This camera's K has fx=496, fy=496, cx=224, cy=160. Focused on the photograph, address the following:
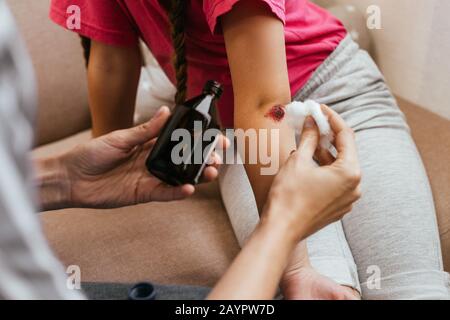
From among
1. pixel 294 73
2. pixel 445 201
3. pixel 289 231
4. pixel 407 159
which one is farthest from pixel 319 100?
pixel 289 231

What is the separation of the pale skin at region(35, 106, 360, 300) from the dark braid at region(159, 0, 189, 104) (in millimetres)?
117

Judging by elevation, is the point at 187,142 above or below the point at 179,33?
below

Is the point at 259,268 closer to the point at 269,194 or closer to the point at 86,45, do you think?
the point at 269,194

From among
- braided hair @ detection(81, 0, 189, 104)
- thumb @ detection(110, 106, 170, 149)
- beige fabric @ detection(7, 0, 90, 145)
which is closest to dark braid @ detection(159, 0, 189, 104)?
braided hair @ detection(81, 0, 189, 104)

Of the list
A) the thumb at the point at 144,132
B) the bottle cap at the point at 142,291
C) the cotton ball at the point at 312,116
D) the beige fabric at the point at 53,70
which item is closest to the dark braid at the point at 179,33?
the thumb at the point at 144,132

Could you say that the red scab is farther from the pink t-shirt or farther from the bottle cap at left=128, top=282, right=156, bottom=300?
the bottle cap at left=128, top=282, right=156, bottom=300

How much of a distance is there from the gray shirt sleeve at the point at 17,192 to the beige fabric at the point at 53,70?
88 centimetres

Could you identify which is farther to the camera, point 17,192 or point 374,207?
point 374,207

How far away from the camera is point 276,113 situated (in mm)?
752

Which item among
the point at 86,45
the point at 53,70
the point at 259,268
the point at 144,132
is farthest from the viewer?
the point at 53,70

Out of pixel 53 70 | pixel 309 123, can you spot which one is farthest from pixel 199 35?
pixel 53 70

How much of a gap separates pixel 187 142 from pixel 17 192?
33 centimetres

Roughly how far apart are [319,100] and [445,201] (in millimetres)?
300

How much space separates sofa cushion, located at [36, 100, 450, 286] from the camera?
0.88 metres
